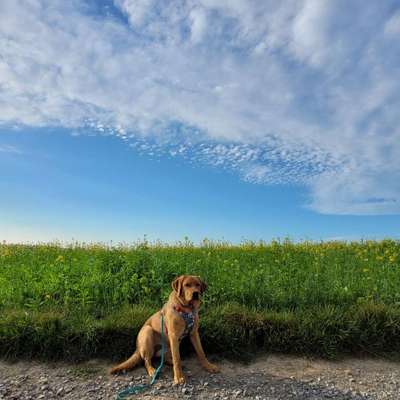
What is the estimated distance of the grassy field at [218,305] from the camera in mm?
6848

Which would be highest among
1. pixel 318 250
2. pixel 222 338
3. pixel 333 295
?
pixel 318 250

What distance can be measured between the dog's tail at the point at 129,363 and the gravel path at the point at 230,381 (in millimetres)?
99

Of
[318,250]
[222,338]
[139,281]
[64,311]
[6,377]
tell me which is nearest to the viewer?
[6,377]

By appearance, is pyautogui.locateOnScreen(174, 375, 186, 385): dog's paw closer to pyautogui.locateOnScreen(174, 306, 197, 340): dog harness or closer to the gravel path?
the gravel path

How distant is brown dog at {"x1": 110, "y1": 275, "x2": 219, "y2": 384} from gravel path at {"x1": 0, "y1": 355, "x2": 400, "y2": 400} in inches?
6.3

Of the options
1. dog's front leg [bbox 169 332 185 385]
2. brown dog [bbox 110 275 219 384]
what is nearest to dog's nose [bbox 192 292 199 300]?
brown dog [bbox 110 275 219 384]

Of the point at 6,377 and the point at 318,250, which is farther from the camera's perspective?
the point at 318,250

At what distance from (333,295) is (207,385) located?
4.30 metres

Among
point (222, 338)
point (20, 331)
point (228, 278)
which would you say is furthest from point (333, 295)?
point (20, 331)

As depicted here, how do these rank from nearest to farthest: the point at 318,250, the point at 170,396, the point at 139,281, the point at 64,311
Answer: the point at 170,396, the point at 64,311, the point at 139,281, the point at 318,250

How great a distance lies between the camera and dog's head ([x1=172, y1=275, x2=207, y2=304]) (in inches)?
224

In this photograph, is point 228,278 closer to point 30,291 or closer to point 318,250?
point 30,291

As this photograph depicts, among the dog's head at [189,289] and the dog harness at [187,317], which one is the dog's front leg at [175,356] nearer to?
the dog harness at [187,317]

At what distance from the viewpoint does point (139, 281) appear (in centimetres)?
959
